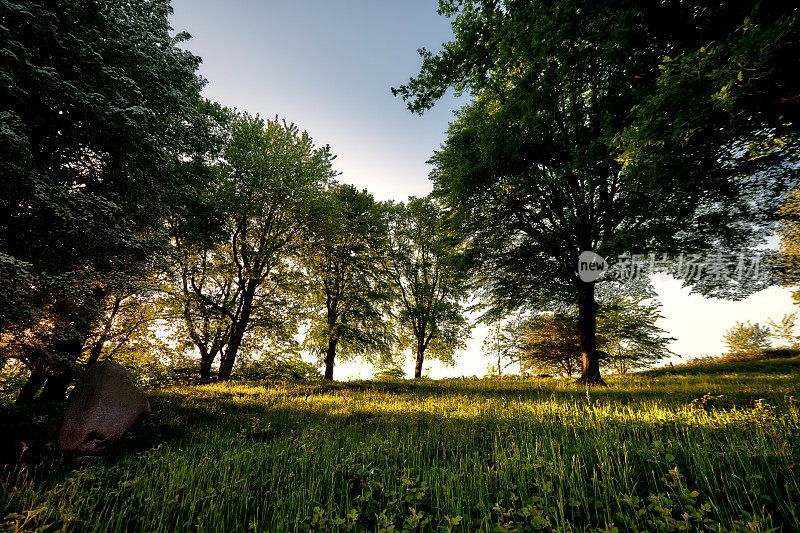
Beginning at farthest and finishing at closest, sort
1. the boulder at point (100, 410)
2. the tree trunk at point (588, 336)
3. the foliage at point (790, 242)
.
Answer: the tree trunk at point (588, 336) → the foliage at point (790, 242) → the boulder at point (100, 410)

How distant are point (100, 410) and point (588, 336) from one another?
1498cm

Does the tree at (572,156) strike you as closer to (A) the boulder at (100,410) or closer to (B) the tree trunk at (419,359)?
(A) the boulder at (100,410)

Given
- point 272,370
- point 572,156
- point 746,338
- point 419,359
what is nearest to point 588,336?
point 572,156

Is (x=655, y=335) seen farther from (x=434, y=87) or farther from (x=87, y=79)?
(x=87, y=79)

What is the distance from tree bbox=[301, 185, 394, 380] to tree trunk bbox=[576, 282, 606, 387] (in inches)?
514

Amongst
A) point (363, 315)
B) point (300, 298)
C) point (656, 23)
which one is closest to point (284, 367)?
point (300, 298)

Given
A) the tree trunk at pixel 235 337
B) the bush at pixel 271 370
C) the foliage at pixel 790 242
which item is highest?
the foliage at pixel 790 242

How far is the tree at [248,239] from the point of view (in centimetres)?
1603

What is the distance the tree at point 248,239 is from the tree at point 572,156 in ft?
28.2

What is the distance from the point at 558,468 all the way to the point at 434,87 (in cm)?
924

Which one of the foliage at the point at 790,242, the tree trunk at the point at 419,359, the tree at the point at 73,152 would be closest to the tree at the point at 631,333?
the foliage at the point at 790,242

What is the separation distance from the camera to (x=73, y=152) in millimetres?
7266

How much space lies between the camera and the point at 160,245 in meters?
8.43

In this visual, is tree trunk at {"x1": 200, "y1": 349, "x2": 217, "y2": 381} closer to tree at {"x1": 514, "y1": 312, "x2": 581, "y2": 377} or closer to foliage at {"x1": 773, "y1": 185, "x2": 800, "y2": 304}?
tree at {"x1": 514, "y1": 312, "x2": 581, "y2": 377}
